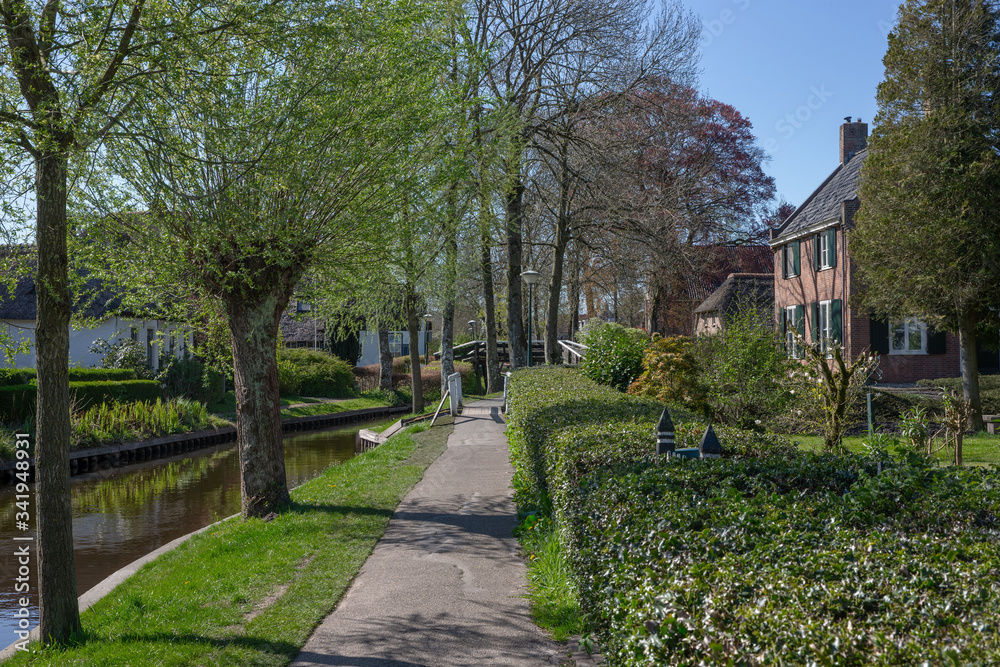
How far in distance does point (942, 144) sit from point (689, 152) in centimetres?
2170

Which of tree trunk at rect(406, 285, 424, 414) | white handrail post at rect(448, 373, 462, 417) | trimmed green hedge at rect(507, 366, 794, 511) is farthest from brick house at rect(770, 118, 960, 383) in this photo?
trimmed green hedge at rect(507, 366, 794, 511)

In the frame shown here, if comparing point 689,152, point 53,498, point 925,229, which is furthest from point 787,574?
point 689,152

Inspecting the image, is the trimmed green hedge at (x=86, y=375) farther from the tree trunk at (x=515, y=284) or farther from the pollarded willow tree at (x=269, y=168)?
the pollarded willow tree at (x=269, y=168)

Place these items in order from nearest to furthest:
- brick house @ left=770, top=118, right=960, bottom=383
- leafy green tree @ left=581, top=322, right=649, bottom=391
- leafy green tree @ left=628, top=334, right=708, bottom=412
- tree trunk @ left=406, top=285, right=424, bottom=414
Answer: leafy green tree @ left=628, top=334, right=708, bottom=412 → leafy green tree @ left=581, top=322, right=649, bottom=391 → tree trunk @ left=406, top=285, right=424, bottom=414 → brick house @ left=770, top=118, right=960, bottom=383

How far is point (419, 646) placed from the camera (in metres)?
5.37

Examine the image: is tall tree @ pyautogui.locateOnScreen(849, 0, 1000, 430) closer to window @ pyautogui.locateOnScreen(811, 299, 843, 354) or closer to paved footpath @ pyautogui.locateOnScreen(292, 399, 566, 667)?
window @ pyautogui.locateOnScreen(811, 299, 843, 354)

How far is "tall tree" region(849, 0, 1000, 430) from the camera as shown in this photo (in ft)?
54.2

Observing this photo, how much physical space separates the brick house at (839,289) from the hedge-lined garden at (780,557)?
65.1 ft

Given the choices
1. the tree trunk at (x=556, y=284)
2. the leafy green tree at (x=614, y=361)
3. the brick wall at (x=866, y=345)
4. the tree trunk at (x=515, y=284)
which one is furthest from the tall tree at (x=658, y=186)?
the leafy green tree at (x=614, y=361)

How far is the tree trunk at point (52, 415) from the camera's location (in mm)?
5754

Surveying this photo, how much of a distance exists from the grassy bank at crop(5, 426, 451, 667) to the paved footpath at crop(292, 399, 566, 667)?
0.23 m

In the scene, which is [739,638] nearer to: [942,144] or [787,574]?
[787,574]

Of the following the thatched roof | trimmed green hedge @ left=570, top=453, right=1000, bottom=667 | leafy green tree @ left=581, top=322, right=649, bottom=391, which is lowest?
trimmed green hedge @ left=570, top=453, right=1000, bottom=667

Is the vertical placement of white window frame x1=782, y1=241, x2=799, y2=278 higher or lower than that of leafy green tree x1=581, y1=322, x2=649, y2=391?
higher
